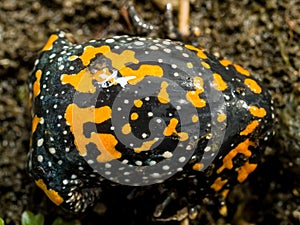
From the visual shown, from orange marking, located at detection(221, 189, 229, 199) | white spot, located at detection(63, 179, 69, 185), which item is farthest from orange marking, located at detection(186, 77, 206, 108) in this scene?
white spot, located at detection(63, 179, 69, 185)

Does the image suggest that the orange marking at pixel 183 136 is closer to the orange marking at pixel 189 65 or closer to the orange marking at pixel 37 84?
the orange marking at pixel 189 65

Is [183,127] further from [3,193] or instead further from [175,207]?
[3,193]

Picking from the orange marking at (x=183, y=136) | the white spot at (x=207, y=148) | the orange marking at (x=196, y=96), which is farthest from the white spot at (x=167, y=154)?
the orange marking at (x=196, y=96)

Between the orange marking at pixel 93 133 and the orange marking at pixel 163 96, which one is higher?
the orange marking at pixel 163 96

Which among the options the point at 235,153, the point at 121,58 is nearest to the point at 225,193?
the point at 235,153

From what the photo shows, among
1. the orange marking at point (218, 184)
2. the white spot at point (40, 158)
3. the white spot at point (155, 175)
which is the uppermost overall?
the white spot at point (40, 158)

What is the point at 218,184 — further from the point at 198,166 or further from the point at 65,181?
the point at 65,181
